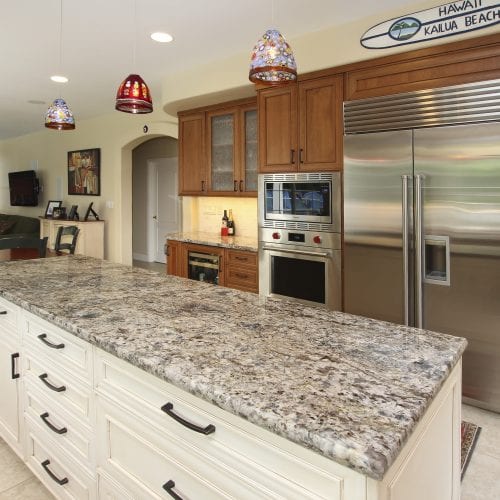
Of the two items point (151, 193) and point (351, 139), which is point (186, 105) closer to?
point (351, 139)

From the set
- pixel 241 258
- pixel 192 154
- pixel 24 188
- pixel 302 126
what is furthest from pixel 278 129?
pixel 24 188

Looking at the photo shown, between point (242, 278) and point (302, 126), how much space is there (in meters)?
1.44

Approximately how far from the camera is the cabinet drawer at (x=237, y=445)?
0.78 meters

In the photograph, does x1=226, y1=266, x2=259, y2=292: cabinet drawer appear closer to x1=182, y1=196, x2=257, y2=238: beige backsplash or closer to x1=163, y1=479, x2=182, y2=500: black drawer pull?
x1=182, y1=196, x2=257, y2=238: beige backsplash

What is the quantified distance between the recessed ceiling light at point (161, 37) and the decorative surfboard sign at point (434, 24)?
1536 millimetres

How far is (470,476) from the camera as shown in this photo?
204 cm

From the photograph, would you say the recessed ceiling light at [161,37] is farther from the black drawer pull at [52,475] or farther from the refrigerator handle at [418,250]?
the black drawer pull at [52,475]

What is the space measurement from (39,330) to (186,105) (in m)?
3.34

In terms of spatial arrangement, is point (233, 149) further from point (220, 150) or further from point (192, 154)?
point (192, 154)

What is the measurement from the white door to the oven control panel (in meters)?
4.43

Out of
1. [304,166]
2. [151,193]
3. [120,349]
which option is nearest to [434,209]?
[304,166]

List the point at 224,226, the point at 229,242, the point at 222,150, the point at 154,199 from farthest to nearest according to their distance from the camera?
1. the point at 154,199
2. the point at 224,226
3. the point at 222,150
4. the point at 229,242

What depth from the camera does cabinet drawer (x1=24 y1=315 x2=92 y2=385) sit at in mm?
1415

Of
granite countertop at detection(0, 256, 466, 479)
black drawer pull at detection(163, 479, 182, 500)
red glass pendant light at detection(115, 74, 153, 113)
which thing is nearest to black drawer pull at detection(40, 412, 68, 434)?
granite countertop at detection(0, 256, 466, 479)
